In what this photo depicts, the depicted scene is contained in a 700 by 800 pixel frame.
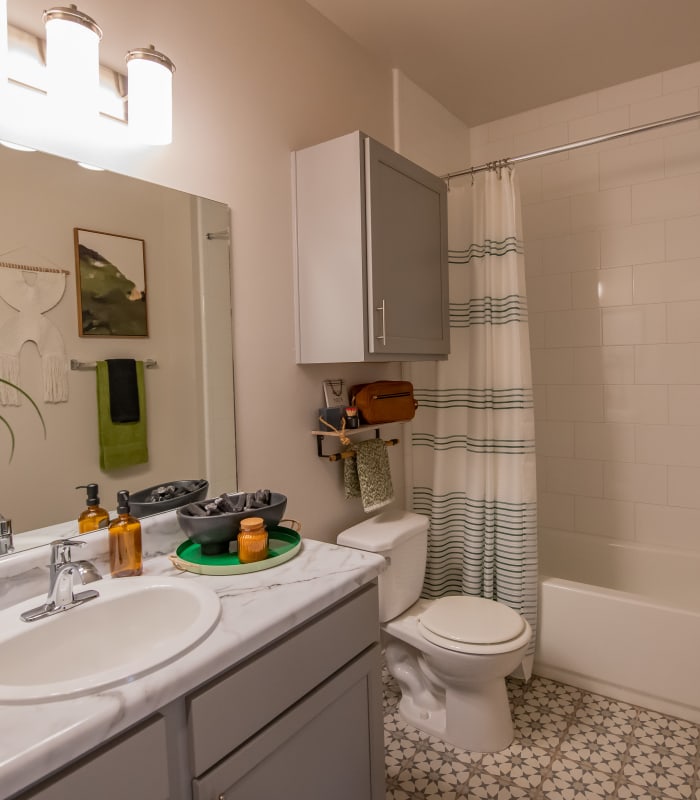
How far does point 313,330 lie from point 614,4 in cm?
165

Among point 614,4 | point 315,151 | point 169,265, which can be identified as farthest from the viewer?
point 614,4

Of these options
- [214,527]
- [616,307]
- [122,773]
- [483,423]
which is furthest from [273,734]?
[616,307]

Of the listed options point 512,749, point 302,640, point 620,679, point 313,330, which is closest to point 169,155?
point 313,330

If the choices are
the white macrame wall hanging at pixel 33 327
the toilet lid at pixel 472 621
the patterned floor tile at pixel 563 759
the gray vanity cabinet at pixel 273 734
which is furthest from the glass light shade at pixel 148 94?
the patterned floor tile at pixel 563 759

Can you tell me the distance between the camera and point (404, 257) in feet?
6.45

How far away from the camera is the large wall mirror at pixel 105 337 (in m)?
1.22

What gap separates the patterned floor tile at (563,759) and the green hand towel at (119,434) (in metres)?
1.33

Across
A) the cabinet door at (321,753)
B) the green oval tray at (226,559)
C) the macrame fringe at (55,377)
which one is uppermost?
the macrame fringe at (55,377)

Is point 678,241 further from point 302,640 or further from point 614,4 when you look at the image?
point 302,640

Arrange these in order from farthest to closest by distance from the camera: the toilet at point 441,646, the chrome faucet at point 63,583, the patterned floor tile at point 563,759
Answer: the toilet at point 441,646 < the patterned floor tile at point 563,759 < the chrome faucet at point 63,583

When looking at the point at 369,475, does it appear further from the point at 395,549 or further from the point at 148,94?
the point at 148,94

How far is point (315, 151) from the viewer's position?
74.0 inches

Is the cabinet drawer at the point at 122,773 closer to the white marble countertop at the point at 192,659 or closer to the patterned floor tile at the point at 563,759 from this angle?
the white marble countertop at the point at 192,659

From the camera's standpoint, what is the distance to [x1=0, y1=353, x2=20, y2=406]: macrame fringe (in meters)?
1.19
